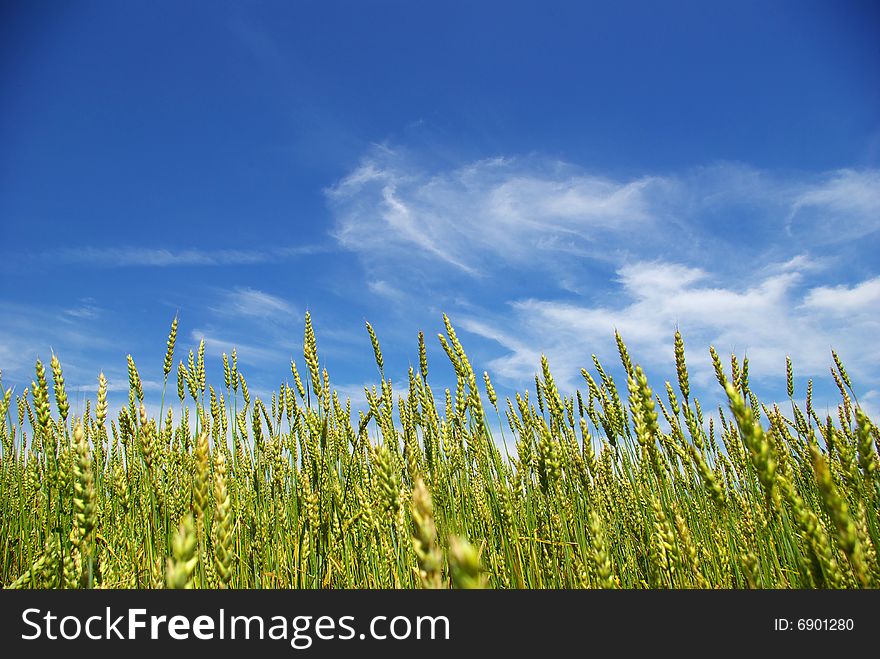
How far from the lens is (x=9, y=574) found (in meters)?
3.06

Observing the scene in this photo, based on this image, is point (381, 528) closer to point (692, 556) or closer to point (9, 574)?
point (692, 556)

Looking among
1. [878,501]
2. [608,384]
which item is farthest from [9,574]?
[878,501]

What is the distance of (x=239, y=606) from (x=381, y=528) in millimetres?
916

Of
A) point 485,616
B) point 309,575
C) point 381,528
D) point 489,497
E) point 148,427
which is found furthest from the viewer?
point 489,497

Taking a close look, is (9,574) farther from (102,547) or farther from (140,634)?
(140,634)

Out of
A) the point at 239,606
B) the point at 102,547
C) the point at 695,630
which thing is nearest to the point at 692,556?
the point at 695,630

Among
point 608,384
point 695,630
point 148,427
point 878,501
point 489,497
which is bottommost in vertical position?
point 695,630

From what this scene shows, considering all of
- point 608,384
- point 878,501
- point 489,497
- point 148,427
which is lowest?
point 878,501

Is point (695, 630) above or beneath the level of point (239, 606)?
beneath

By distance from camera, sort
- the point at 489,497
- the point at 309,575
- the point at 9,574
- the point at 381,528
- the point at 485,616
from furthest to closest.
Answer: the point at 9,574 → the point at 489,497 → the point at 309,575 → the point at 381,528 → the point at 485,616

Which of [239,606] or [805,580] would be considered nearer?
[239,606]

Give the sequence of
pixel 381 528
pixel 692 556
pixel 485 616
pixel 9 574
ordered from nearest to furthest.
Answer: pixel 485 616, pixel 692 556, pixel 381 528, pixel 9 574

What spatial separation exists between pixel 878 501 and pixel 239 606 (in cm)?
354

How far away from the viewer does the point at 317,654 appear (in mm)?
1314
